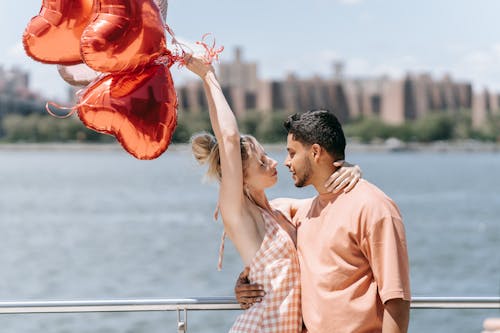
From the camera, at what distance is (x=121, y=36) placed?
2.65 metres

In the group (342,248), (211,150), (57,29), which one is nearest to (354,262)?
(342,248)

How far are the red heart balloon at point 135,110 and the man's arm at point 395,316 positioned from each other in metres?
0.93

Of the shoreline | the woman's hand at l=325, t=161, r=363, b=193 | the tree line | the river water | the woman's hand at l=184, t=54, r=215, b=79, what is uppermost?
the woman's hand at l=184, t=54, r=215, b=79

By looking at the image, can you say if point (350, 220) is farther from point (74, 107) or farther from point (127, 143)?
point (74, 107)

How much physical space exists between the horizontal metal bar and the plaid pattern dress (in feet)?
0.78

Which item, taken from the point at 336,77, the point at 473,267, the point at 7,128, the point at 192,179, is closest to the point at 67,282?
the point at 473,267

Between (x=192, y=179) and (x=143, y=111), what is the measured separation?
6342cm

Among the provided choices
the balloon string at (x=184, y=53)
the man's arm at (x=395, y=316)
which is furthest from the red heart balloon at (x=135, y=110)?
the man's arm at (x=395, y=316)

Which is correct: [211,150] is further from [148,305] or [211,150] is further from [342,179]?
[148,305]

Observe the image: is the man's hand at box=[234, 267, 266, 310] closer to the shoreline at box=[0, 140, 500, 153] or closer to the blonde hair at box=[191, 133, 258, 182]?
the blonde hair at box=[191, 133, 258, 182]

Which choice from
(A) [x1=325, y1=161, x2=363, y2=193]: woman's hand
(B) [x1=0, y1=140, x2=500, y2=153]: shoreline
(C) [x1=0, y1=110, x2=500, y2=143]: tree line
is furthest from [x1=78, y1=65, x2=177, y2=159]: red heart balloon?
(B) [x1=0, y1=140, x2=500, y2=153]: shoreline

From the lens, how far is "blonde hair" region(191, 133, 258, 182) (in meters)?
2.79

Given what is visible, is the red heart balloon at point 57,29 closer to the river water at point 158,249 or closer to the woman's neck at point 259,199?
the river water at point 158,249

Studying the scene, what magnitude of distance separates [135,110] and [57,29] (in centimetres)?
43
